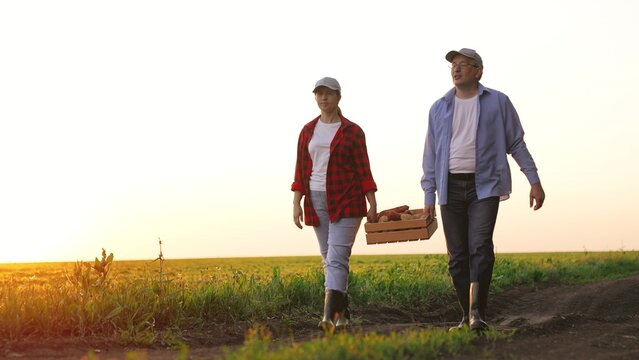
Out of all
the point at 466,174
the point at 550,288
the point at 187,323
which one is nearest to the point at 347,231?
the point at 466,174

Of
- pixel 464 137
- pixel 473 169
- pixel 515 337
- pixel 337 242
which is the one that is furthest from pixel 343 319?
pixel 464 137

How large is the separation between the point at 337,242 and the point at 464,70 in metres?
2.37

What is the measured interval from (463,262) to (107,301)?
4.09 m

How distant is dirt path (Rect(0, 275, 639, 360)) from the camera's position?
7902 mm

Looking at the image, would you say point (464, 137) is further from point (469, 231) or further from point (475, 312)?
point (475, 312)

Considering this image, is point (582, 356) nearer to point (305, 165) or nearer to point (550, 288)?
point (305, 165)

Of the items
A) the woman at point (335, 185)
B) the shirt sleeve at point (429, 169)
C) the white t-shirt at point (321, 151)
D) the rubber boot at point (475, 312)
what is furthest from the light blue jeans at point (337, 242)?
the rubber boot at point (475, 312)

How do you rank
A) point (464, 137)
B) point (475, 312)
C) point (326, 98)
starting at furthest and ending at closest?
point (326, 98) < point (464, 137) < point (475, 312)

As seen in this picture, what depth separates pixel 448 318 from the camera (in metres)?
12.9

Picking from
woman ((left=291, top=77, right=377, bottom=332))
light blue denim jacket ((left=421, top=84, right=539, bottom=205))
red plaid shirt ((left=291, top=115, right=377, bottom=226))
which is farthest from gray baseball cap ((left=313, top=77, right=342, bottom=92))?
light blue denim jacket ((left=421, top=84, right=539, bottom=205))

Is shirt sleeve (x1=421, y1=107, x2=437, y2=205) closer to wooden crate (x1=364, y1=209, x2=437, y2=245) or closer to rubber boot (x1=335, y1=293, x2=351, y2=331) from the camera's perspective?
wooden crate (x1=364, y1=209, x2=437, y2=245)

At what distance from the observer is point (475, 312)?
8891 millimetres

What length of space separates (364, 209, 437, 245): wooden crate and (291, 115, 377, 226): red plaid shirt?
1.24ft

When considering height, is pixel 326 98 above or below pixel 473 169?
above
